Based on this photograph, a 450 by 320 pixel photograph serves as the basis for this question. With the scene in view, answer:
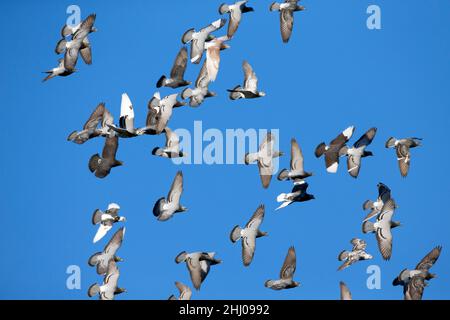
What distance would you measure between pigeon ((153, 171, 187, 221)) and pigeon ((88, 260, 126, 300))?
170 cm

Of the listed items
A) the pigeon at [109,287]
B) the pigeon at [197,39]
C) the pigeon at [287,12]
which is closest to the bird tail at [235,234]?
the pigeon at [109,287]

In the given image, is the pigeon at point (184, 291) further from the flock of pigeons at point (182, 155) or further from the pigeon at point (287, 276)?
the pigeon at point (287, 276)

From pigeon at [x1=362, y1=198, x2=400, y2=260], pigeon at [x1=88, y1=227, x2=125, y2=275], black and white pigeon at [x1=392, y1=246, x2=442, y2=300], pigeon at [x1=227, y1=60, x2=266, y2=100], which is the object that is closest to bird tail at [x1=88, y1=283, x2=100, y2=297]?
pigeon at [x1=88, y1=227, x2=125, y2=275]

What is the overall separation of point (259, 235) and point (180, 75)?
4683 millimetres

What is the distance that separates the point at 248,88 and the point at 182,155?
265 cm

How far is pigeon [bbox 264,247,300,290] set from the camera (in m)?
34.0

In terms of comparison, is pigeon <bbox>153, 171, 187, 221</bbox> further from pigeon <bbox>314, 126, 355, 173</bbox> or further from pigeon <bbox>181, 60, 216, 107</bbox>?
pigeon <bbox>314, 126, 355, 173</bbox>

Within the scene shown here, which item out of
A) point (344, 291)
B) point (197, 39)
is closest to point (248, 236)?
point (344, 291)

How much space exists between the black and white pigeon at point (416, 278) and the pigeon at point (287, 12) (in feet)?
23.0

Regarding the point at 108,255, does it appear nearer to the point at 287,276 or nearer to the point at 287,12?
the point at 287,276

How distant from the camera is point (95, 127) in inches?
1385
